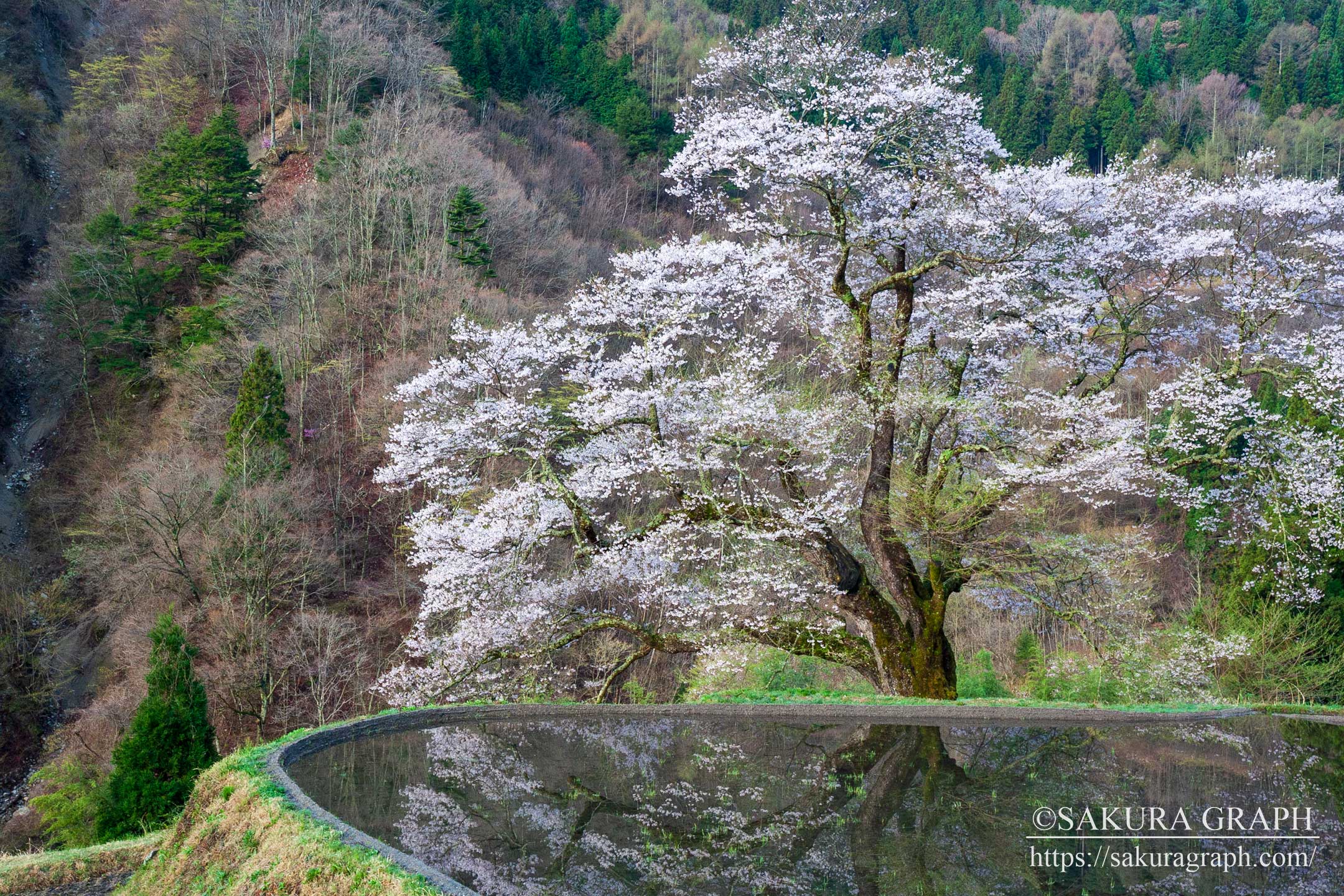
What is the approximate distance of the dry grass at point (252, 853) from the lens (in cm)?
471

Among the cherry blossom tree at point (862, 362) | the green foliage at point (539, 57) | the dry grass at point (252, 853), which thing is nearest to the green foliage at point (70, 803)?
the cherry blossom tree at point (862, 362)

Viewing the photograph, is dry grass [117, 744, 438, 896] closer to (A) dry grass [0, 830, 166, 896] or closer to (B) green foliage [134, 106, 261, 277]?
(A) dry grass [0, 830, 166, 896]

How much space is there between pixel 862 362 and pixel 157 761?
8.41 meters

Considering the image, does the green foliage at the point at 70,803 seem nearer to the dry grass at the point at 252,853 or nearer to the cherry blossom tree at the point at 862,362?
the cherry blossom tree at the point at 862,362

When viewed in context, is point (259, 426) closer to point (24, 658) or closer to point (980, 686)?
point (24, 658)

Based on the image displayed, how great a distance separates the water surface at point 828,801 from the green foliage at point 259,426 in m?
15.6

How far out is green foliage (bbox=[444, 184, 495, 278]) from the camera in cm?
2861

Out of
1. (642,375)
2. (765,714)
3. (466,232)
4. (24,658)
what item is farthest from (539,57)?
(765,714)

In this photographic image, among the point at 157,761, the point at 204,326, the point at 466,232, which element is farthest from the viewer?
the point at 466,232

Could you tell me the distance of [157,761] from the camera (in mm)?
9242

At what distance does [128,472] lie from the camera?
2367cm

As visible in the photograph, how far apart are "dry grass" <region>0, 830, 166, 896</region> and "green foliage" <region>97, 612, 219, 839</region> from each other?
3.15ft

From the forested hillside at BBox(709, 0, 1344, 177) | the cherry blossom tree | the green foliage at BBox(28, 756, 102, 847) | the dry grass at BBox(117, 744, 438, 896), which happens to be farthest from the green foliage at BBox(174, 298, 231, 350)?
the forested hillside at BBox(709, 0, 1344, 177)

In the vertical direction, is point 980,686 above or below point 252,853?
below
